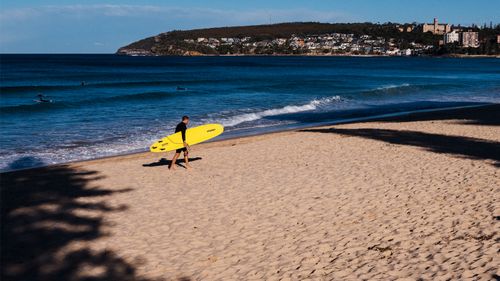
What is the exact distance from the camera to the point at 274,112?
28.3m

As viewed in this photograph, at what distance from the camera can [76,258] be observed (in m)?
7.59

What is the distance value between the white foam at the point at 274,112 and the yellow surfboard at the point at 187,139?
7878mm

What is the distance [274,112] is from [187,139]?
47.1 feet

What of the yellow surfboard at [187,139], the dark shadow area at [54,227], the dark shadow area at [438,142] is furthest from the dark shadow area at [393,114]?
the dark shadow area at [54,227]

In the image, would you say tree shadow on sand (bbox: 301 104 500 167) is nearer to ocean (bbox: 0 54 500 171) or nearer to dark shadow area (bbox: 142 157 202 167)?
ocean (bbox: 0 54 500 171)

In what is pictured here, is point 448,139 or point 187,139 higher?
point 187,139

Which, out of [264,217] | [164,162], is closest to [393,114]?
[164,162]

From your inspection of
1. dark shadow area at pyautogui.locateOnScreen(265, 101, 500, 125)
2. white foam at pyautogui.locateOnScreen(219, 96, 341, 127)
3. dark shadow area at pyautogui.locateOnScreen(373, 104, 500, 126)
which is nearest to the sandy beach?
dark shadow area at pyautogui.locateOnScreen(373, 104, 500, 126)

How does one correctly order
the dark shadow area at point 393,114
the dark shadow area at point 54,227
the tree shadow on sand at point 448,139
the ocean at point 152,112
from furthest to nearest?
the dark shadow area at point 393,114, the ocean at point 152,112, the tree shadow on sand at point 448,139, the dark shadow area at point 54,227

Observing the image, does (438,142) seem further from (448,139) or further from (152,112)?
(152,112)

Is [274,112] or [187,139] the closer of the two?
[187,139]

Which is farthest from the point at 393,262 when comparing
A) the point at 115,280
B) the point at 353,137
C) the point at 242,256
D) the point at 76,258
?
the point at 353,137

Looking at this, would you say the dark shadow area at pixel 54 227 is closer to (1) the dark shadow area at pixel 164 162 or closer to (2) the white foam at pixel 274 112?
(1) the dark shadow area at pixel 164 162

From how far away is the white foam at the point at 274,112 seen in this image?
24469mm
